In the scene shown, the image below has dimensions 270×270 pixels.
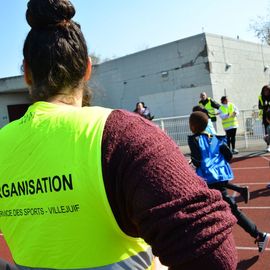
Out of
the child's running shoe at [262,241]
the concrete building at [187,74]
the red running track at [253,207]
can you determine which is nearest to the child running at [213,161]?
the child's running shoe at [262,241]

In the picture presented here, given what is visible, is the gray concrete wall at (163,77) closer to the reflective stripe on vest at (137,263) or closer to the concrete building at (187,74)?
the concrete building at (187,74)

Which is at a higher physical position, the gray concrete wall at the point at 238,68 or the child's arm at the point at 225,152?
the gray concrete wall at the point at 238,68

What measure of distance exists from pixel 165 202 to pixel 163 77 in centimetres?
1880

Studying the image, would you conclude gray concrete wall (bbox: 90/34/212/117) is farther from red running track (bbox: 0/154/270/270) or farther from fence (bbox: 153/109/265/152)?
red running track (bbox: 0/154/270/270)

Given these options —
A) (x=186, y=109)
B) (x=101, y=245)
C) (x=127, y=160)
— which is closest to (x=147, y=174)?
(x=127, y=160)

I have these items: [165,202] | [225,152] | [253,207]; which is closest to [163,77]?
[253,207]

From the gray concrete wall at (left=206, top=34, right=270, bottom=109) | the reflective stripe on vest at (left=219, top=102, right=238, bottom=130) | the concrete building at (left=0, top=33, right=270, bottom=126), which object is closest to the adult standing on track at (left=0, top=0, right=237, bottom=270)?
the reflective stripe on vest at (left=219, top=102, right=238, bottom=130)

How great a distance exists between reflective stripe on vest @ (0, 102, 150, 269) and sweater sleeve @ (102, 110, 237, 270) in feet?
0.14

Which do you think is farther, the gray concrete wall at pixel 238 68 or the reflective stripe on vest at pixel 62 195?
the gray concrete wall at pixel 238 68

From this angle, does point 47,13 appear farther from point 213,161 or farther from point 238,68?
point 238,68

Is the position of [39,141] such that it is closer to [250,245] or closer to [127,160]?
[127,160]

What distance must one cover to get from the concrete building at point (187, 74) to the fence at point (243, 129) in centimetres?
442

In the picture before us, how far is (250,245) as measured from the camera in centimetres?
496

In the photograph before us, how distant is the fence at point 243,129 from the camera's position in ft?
43.7
